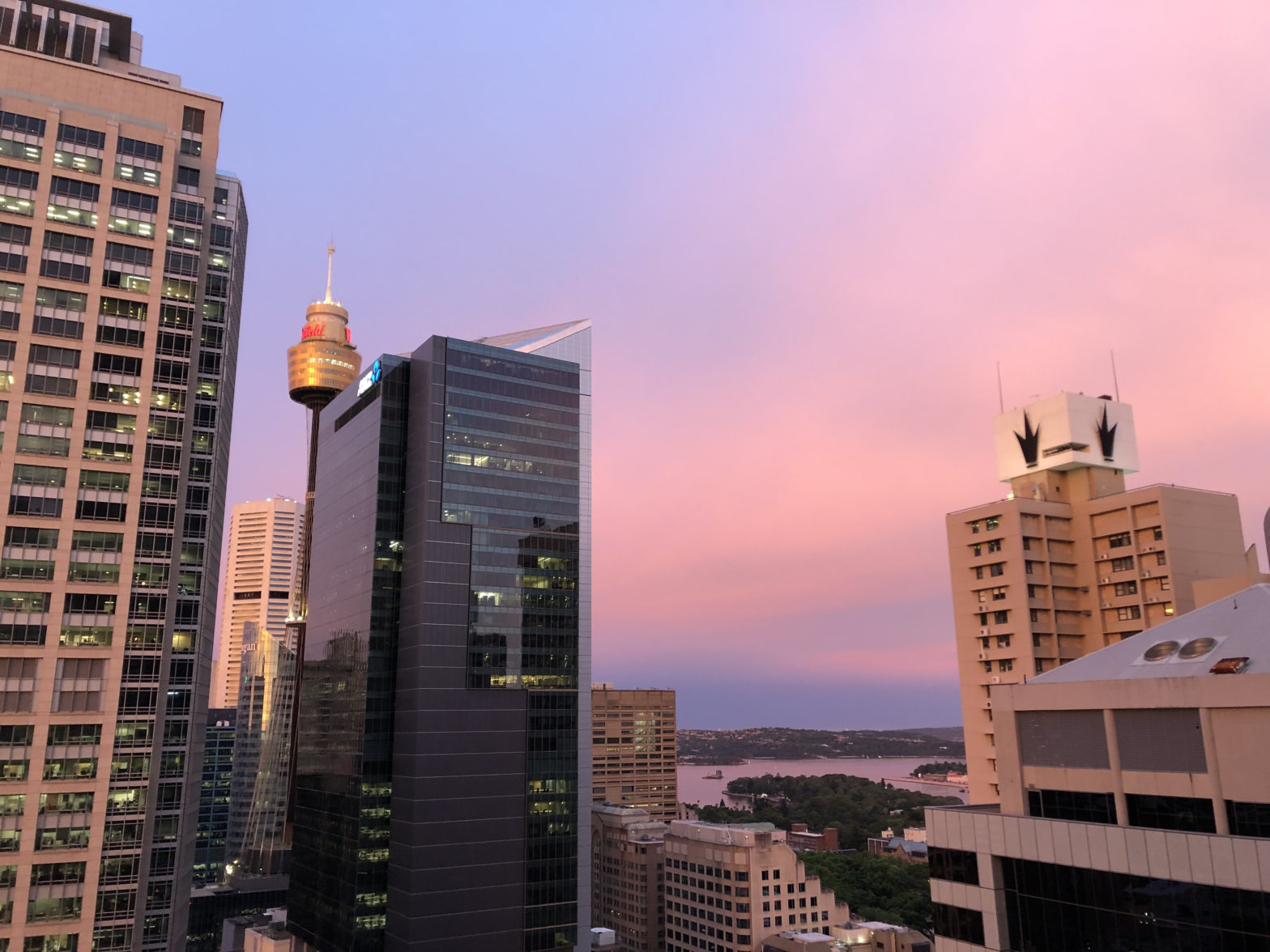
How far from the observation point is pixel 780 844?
167 m

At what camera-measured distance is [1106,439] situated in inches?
4301

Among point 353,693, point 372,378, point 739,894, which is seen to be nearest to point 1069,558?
point 739,894

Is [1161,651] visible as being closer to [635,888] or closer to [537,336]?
[537,336]

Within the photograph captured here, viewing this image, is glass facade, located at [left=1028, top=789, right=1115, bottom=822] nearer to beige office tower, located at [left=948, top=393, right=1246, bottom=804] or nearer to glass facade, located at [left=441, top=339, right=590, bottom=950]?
beige office tower, located at [left=948, top=393, right=1246, bottom=804]

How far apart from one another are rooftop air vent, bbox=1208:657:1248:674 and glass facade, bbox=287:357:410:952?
373 ft

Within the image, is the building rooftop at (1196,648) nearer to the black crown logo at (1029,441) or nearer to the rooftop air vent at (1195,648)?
the rooftop air vent at (1195,648)

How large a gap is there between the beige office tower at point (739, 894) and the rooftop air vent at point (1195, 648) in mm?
135951

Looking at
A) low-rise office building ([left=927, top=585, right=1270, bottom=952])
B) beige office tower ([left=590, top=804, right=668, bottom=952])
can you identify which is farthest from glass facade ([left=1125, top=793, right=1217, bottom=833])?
beige office tower ([left=590, top=804, right=668, bottom=952])

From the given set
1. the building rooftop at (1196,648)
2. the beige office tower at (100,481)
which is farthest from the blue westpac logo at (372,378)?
the building rooftop at (1196,648)

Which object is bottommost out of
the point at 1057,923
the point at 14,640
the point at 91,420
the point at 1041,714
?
the point at 1057,923

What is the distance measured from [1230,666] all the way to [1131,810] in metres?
7.79

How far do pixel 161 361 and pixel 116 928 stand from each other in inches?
2420

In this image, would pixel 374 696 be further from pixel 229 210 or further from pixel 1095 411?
pixel 1095 411

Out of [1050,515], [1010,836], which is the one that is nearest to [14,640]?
[1010,836]
